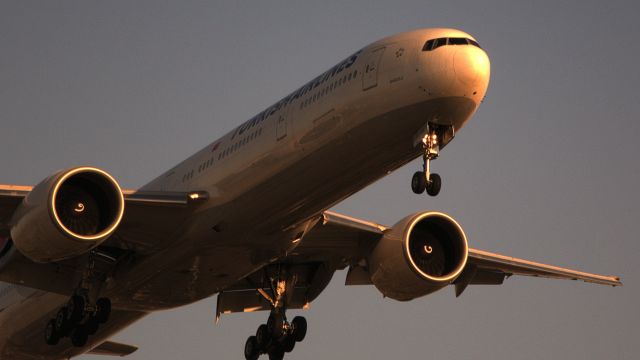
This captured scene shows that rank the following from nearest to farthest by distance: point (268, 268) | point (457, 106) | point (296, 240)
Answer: point (457, 106), point (296, 240), point (268, 268)

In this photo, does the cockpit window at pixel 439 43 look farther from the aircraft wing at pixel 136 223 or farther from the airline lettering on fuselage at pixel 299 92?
the aircraft wing at pixel 136 223

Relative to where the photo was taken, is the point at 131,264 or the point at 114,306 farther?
the point at 114,306

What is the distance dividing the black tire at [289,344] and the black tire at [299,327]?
11cm

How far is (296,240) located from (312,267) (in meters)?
5.36

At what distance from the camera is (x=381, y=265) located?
30.1 meters

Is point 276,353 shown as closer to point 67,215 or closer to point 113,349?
point 113,349

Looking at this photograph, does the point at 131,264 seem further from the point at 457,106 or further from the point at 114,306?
the point at 457,106

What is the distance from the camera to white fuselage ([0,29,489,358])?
23.1 meters

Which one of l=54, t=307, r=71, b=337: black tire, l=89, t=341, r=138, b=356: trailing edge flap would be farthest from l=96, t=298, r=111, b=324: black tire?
l=89, t=341, r=138, b=356: trailing edge flap

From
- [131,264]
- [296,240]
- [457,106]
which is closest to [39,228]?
[131,264]

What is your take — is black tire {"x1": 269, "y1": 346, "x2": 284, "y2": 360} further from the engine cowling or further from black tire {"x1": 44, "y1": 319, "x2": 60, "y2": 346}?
black tire {"x1": 44, "y1": 319, "x2": 60, "y2": 346}

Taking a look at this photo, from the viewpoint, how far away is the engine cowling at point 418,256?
2953 centimetres

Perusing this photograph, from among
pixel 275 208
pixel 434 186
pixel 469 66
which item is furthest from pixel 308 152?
pixel 469 66

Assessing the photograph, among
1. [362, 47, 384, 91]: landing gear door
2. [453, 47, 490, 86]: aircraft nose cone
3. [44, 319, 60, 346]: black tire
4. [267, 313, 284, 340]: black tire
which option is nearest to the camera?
[453, 47, 490, 86]: aircraft nose cone
